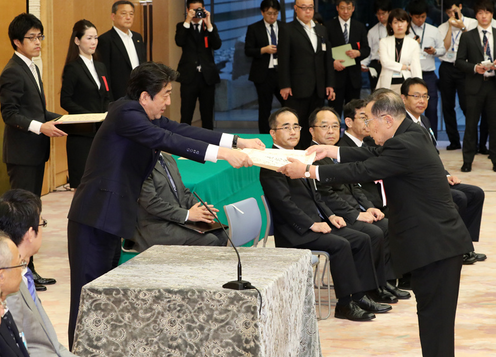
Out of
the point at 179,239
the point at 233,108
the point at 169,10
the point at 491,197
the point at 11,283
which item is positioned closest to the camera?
the point at 11,283

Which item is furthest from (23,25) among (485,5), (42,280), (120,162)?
(485,5)

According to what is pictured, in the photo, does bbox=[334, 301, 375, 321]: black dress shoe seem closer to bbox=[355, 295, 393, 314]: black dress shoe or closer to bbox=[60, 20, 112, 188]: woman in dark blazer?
bbox=[355, 295, 393, 314]: black dress shoe

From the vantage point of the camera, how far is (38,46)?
4.64 metres

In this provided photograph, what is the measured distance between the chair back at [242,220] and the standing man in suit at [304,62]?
3.86 meters

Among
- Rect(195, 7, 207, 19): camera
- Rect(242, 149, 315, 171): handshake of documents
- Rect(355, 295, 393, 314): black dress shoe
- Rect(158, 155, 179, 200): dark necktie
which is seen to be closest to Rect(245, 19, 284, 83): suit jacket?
Rect(195, 7, 207, 19): camera

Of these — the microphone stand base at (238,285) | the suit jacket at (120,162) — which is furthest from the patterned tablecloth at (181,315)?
the suit jacket at (120,162)

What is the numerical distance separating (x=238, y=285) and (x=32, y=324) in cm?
Result: 70

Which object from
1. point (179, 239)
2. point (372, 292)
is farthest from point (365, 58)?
point (179, 239)

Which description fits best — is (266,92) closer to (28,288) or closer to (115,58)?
(115,58)

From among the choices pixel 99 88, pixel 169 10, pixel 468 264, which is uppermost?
pixel 169 10

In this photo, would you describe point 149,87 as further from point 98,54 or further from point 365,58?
point 365,58

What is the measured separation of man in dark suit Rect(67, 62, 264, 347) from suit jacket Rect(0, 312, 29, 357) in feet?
3.53

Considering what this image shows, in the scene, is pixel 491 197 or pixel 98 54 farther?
pixel 491 197

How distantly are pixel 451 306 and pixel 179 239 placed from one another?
1611 millimetres
